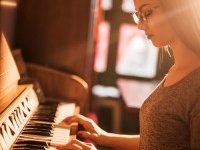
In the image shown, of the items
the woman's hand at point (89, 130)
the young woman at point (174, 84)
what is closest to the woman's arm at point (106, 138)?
the woman's hand at point (89, 130)

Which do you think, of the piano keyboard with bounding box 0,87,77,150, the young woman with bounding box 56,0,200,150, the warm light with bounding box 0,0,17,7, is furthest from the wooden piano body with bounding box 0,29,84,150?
the warm light with bounding box 0,0,17,7

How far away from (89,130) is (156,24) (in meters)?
0.76

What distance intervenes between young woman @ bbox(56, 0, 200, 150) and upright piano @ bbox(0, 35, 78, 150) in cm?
25

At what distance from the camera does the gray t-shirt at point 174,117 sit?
3.67 ft

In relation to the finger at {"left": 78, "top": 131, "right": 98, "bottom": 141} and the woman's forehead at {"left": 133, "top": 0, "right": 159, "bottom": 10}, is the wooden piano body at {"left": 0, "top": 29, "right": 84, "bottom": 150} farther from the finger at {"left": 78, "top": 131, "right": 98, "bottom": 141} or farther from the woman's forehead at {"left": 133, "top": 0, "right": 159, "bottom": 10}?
the woman's forehead at {"left": 133, "top": 0, "right": 159, "bottom": 10}

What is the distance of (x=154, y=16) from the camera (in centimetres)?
126

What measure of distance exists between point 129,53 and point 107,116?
83 cm

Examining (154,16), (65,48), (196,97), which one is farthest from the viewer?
(65,48)

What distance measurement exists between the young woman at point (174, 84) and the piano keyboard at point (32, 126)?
0.79ft

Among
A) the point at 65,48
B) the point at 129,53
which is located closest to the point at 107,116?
the point at 129,53

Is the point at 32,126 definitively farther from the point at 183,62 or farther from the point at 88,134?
the point at 183,62

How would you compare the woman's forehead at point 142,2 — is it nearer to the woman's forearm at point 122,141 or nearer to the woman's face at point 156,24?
the woman's face at point 156,24

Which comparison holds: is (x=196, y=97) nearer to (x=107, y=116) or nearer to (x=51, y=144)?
(x=51, y=144)

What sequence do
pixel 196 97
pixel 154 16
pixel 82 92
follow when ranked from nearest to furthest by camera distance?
pixel 196 97 < pixel 154 16 < pixel 82 92
